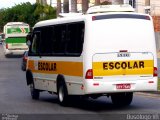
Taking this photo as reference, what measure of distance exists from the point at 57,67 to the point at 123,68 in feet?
9.34

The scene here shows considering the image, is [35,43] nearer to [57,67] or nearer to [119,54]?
[57,67]

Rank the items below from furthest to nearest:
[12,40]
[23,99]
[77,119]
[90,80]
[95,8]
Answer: [12,40] → [23,99] → [95,8] → [90,80] → [77,119]

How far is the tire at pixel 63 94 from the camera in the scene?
68.4ft

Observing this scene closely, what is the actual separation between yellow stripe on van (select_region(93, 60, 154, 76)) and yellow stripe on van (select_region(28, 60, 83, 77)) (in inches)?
22.9

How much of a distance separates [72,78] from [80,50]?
986 mm

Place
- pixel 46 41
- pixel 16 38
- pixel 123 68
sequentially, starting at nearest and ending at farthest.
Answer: pixel 123 68
pixel 46 41
pixel 16 38

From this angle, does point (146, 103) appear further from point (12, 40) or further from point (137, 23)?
point (12, 40)

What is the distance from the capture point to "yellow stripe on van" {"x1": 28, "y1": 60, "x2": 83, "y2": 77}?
1989 cm

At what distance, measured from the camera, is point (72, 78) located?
20.3 meters

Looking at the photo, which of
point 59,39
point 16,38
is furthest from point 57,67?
point 16,38

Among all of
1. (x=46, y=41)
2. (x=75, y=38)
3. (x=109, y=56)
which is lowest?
(x=109, y=56)

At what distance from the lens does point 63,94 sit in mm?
21047

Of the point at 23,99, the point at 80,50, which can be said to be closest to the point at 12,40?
the point at 23,99

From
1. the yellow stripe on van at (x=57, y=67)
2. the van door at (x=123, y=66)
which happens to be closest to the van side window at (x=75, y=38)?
the yellow stripe on van at (x=57, y=67)
